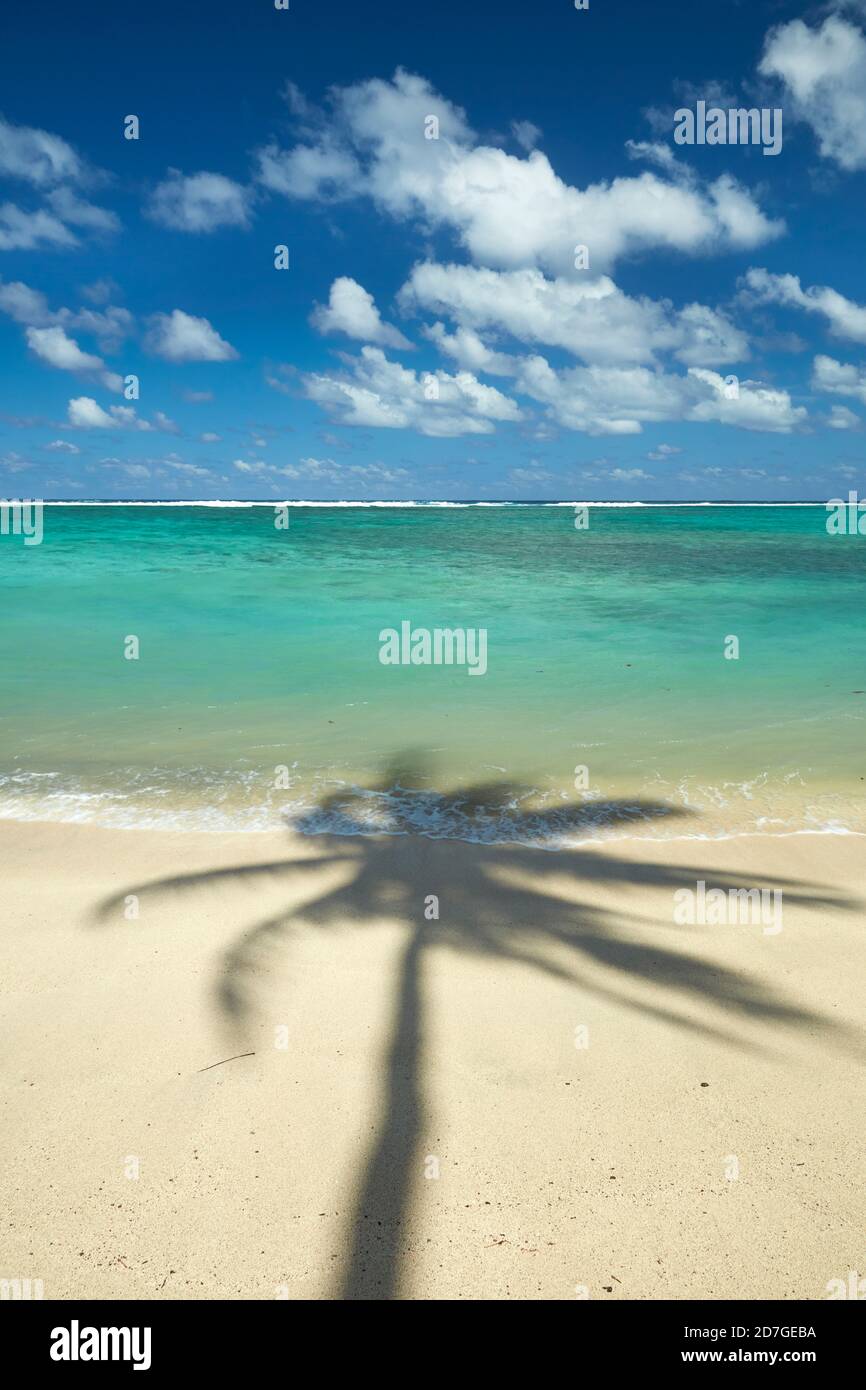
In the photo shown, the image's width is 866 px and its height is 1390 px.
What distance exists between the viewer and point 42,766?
7.04 meters

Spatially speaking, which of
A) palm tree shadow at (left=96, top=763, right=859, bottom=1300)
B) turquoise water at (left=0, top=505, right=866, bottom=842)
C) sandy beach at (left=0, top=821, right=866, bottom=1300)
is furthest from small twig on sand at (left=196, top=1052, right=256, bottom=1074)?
turquoise water at (left=0, top=505, right=866, bottom=842)

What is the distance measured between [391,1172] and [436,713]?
250 inches

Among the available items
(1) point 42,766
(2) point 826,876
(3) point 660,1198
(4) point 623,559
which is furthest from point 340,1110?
(4) point 623,559

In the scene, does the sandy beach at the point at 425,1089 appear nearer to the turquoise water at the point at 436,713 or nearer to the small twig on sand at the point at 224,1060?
the small twig on sand at the point at 224,1060

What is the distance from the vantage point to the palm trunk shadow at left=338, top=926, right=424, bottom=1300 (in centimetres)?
229

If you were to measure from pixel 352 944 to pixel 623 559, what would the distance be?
31.7 metres

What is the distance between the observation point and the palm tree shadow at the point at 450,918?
271 cm

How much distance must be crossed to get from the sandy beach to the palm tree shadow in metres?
0.02

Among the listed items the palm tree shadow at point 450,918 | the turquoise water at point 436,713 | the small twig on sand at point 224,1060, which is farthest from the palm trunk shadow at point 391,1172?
the turquoise water at point 436,713

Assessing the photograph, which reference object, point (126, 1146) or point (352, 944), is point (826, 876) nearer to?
point (352, 944)

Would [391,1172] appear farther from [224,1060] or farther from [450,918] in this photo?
[450,918]

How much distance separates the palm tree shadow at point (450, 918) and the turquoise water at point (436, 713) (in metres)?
0.07

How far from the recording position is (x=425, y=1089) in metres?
3.01

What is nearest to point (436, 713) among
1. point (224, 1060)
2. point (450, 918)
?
point (450, 918)
